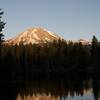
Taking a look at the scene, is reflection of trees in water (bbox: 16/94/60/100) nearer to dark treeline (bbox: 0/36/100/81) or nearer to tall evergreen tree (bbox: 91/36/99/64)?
dark treeline (bbox: 0/36/100/81)

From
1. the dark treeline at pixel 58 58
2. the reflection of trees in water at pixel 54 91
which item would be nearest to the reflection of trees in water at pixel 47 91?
the reflection of trees in water at pixel 54 91

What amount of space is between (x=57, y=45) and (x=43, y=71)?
972 inches

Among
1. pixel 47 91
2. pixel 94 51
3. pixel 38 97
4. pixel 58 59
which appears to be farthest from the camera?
pixel 94 51

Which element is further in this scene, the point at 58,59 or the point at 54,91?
the point at 58,59

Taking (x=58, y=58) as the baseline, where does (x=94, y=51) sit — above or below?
above

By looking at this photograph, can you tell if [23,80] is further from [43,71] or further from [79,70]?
[79,70]

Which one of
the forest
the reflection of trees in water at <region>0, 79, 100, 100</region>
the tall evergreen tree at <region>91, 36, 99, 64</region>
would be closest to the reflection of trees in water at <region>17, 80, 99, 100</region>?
the reflection of trees in water at <region>0, 79, 100, 100</region>

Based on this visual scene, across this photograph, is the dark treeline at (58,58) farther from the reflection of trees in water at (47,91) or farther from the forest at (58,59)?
the reflection of trees in water at (47,91)

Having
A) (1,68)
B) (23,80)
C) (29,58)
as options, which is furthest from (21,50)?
(1,68)

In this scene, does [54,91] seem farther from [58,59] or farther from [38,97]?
[58,59]

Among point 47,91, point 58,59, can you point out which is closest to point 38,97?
point 47,91

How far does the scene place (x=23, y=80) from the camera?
135m

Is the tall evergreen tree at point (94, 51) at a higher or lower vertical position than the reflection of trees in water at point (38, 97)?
higher

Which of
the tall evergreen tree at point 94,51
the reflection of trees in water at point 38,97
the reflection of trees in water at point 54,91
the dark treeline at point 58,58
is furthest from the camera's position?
the tall evergreen tree at point 94,51
